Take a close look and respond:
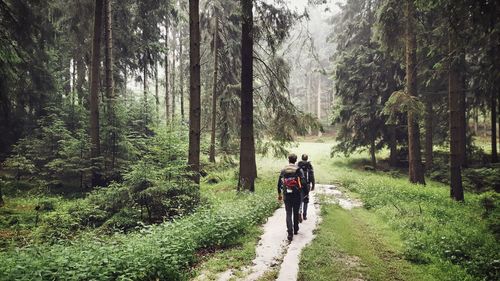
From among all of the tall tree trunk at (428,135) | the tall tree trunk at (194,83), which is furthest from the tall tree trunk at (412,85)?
the tall tree trunk at (194,83)

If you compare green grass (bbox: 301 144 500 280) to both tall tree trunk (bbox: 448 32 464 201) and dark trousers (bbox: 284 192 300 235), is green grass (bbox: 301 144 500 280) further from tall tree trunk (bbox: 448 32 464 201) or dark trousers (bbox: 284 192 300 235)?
dark trousers (bbox: 284 192 300 235)

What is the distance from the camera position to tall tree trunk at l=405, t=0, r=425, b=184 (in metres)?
16.1

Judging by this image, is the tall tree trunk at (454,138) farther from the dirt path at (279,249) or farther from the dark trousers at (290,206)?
the dark trousers at (290,206)

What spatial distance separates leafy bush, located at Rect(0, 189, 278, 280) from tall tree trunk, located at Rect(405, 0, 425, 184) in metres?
12.0

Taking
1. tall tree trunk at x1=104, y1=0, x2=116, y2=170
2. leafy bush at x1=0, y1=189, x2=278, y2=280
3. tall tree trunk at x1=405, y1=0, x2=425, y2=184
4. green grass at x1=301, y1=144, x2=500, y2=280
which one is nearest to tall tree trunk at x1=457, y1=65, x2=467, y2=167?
tall tree trunk at x1=405, y1=0, x2=425, y2=184

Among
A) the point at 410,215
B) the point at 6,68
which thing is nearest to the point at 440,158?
the point at 410,215

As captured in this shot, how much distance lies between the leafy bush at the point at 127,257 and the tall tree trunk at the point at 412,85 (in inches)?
474

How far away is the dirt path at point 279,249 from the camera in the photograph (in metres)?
6.61

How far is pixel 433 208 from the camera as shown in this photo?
39.2 feet

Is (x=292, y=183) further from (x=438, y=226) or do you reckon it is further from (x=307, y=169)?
(x=438, y=226)

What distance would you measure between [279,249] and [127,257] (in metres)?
3.66

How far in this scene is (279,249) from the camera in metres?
8.10

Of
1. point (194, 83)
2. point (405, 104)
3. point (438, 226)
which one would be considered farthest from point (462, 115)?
point (194, 83)

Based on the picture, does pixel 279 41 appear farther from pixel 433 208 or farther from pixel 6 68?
pixel 6 68
